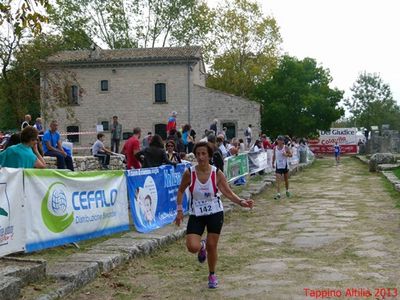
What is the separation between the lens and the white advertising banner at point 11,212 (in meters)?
6.32

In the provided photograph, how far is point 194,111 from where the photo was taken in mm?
43344

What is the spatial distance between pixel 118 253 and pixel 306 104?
41.3 meters

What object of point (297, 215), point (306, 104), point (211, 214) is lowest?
point (297, 215)

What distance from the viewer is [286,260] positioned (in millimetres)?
7344

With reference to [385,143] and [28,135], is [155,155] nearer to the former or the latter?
[28,135]

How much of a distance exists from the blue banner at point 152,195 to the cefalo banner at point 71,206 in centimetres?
22

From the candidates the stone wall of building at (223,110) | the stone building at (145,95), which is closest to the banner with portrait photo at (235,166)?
the stone wall of building at (223,110)

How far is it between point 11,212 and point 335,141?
49.7 m

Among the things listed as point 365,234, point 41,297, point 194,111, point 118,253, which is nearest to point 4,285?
point 41,297

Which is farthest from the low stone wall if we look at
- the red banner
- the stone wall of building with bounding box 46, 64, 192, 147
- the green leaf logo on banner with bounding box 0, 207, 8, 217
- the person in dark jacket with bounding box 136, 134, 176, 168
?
the red banner

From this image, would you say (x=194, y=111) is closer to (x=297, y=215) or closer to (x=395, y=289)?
(x=297, y=215)

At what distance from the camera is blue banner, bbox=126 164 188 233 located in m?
9.27

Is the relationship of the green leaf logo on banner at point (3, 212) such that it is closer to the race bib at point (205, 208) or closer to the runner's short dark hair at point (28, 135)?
the runner's short dark hair at point (28, 135)

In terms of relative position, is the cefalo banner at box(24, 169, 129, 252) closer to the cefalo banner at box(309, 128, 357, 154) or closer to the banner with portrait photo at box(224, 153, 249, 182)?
the banner with portrait photo at box(224, 153, 249, 182)
